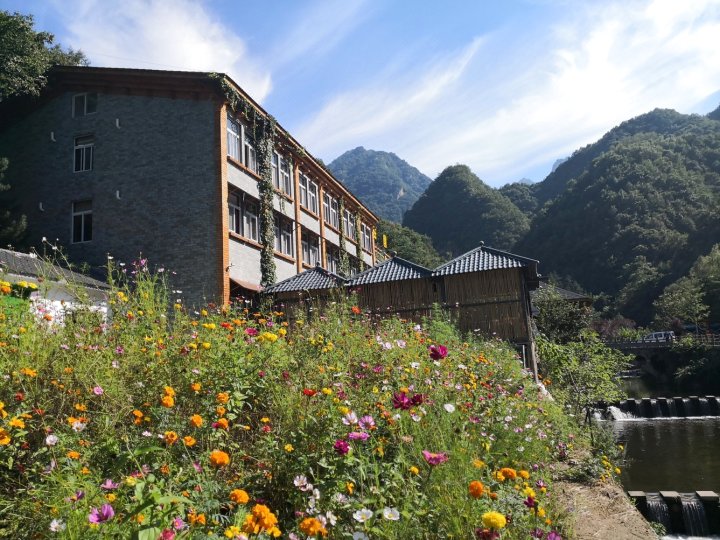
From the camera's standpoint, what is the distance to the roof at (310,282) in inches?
644

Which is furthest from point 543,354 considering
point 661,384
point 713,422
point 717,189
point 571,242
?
point 717,189

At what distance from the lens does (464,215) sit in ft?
274

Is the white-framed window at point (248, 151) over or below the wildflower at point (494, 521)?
over

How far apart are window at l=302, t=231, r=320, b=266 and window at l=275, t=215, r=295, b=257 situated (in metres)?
1.37

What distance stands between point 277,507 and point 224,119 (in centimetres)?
1581

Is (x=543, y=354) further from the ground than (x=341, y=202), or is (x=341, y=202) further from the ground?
(x=341, y=202)

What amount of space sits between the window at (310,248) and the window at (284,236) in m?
1.37

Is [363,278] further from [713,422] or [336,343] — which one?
[713,422]

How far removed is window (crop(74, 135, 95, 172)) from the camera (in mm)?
18141

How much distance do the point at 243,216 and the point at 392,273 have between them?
5.67 meters

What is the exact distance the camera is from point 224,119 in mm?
16922

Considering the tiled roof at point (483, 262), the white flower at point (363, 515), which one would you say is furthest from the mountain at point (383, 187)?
the white flower at point (363, 515)

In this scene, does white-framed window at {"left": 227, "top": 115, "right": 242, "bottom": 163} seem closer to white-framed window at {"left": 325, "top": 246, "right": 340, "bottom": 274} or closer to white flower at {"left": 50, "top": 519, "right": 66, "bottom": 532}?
white-framed window at {"left": 325, "top": 246, "right": 340, "bottom": 274}

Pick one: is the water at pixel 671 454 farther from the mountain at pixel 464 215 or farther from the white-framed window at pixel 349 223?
the mountain at pixel 464 215
